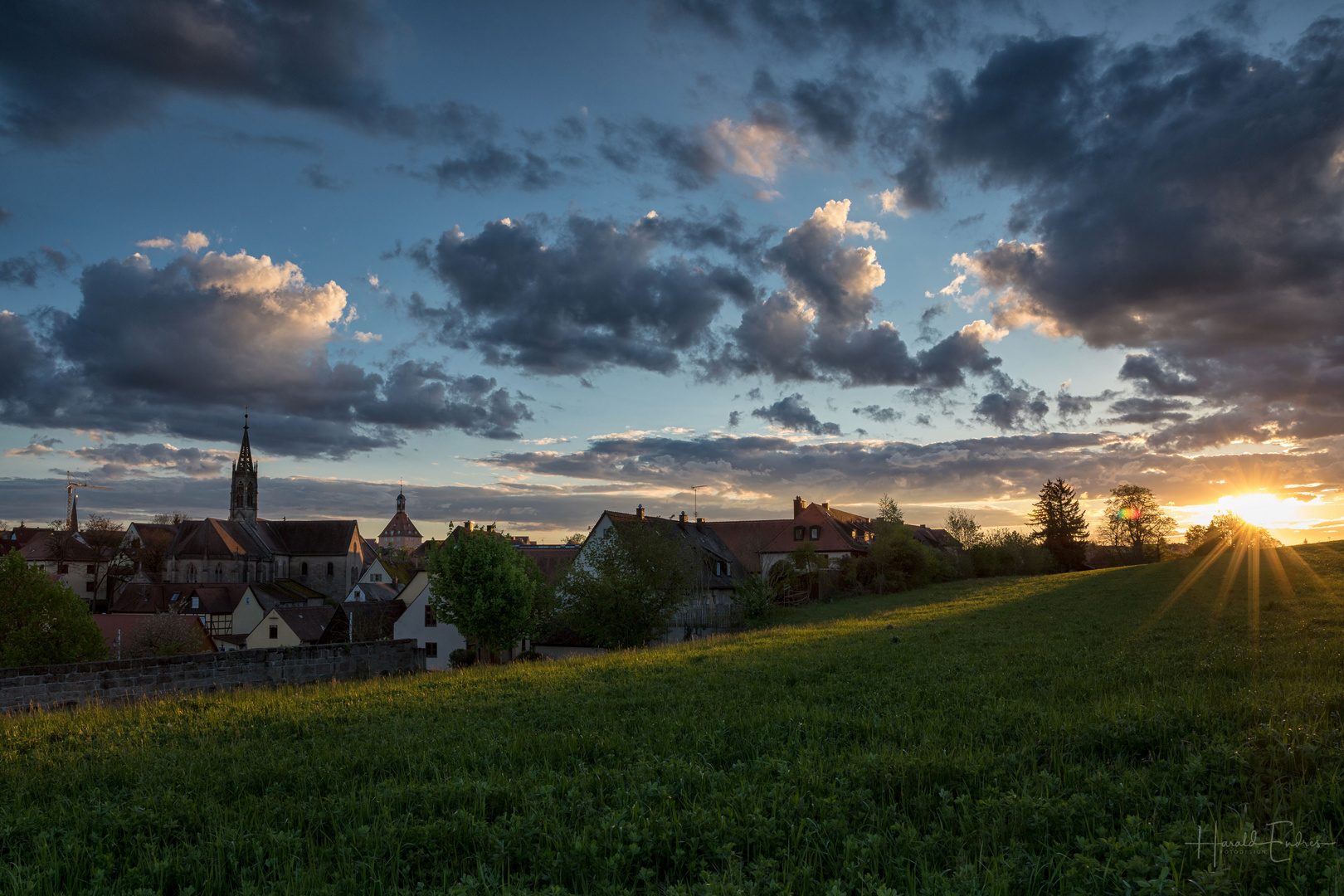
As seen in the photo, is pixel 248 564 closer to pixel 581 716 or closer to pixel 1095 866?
pixel 581 716

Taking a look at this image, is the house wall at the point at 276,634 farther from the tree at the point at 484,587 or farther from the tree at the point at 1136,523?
the tree at the point at 1136,523

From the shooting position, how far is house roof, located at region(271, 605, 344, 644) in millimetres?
59500

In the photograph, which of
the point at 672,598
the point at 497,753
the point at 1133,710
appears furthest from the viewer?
the point at 672,598

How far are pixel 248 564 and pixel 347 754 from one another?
107 m

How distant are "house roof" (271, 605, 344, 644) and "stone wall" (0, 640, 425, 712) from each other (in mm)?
38951

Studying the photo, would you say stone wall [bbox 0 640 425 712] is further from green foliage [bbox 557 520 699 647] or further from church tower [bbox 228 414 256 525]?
church tower [bbox 228 414 256 525]

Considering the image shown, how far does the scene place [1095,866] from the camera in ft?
11.6

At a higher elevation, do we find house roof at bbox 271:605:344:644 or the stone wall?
the stone wall

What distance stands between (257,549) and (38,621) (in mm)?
69534

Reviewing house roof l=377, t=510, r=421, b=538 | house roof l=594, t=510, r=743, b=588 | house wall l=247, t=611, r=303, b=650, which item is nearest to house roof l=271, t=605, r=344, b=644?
house wall l=247, t=611, r=303, b=650

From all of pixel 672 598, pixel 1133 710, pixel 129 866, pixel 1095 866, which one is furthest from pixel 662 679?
pixel 672 598

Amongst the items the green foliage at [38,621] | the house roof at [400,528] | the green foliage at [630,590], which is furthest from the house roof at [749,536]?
the house roof at [400,528]

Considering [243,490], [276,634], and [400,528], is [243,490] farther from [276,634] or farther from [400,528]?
[400,528]

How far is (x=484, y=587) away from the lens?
104 ft
